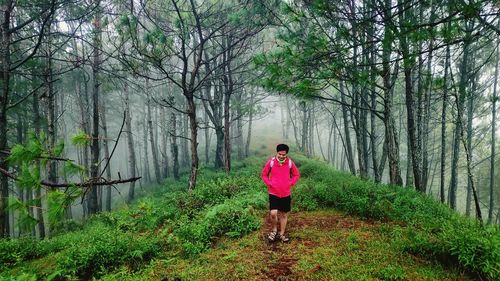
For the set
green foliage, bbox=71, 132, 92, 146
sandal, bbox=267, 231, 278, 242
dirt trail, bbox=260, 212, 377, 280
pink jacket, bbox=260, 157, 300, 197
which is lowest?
dirt trail, bbox=260, 212, 377, 280

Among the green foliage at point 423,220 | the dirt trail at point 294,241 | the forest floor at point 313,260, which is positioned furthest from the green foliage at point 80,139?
the green foliage at point 423,220

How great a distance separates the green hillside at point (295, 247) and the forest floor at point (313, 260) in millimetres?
17

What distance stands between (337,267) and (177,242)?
356cm

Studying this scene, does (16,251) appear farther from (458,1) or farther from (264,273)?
(458,1)

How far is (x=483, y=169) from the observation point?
2977 cm

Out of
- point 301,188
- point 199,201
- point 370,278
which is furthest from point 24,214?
point 301,188

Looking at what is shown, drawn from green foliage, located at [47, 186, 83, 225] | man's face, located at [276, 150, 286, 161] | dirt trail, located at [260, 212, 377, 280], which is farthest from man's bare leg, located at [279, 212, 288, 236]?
green foliage, located at [47, 186, 83, 225]

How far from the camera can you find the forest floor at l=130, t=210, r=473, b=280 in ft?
14.9

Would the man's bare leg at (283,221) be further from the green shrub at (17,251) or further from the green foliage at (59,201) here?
the green shrub at (17,251)

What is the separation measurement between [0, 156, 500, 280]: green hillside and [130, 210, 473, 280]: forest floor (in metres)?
0.02

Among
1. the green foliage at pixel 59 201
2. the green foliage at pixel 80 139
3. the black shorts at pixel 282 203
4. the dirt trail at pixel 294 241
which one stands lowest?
the dirt trail at pixel 294 241

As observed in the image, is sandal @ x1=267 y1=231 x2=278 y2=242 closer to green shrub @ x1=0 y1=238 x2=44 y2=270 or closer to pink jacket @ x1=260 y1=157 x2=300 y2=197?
pink jacket @ x1=260 y1=157 x2=300 y2=197

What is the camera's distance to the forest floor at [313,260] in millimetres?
4531

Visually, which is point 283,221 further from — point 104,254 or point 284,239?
point 104,254
